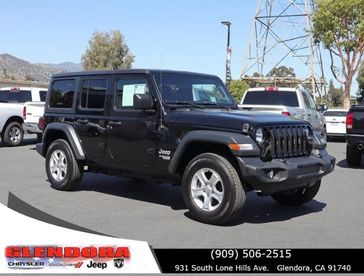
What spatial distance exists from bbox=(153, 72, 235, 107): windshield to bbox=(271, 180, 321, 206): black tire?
1542mm

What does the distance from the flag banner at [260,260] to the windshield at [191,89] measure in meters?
2.56

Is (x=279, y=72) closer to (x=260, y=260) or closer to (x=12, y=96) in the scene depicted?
(x=12, y=96)

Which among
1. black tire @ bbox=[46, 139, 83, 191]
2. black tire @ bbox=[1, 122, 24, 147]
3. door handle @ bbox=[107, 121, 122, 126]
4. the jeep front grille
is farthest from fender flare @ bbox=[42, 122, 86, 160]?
black tire @ bbox=[1, 122, 24, 147]

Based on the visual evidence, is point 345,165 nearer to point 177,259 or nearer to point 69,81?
point 69,81

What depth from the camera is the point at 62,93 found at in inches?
341

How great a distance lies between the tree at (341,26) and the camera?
32188 millimetres

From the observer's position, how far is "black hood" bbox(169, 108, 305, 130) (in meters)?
6.16

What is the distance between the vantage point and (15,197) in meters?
8.02

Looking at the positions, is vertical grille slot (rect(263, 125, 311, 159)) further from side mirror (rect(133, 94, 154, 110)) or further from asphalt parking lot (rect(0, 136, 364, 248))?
side mirror (rect(133, 94, 154, 110))

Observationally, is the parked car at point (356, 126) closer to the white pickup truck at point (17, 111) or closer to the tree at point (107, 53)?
the white pickup truck at point (17, 111)

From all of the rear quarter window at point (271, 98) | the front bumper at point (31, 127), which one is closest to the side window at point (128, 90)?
the rear quarter window at point (271, 98)

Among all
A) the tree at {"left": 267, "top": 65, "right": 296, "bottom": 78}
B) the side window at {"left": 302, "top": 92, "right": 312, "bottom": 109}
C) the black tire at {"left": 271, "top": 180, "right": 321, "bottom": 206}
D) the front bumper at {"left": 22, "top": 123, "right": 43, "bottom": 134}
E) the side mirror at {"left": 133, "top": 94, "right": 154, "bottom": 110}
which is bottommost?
the black tire at {"left": 271, "top": 180, "right": 321, "bottom": 206}

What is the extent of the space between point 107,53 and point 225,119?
57152 mm

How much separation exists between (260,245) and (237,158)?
107cm
